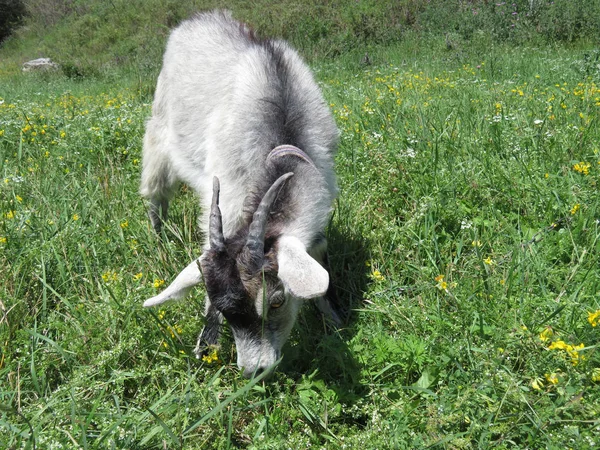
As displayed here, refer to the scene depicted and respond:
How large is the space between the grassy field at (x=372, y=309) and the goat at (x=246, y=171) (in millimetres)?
268

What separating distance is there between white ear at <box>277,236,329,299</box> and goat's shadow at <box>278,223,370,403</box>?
0.58m

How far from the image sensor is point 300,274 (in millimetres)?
2055

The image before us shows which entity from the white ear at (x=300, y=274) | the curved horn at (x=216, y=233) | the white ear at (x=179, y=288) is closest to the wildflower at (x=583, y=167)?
the white ear at (x=300, y=274)

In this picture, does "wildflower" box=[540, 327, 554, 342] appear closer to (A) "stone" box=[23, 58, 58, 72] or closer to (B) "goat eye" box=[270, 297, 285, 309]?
(B) "goat eye" box=[270, 297, 285, 309]

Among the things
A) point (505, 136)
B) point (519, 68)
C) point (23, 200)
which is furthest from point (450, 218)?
point (519, 68)

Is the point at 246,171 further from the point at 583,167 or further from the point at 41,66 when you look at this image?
the point at 41,66

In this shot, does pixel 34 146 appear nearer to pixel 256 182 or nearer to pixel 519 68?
pixel 256 182

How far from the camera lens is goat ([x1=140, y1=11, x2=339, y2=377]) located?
Answer: 7.31ft

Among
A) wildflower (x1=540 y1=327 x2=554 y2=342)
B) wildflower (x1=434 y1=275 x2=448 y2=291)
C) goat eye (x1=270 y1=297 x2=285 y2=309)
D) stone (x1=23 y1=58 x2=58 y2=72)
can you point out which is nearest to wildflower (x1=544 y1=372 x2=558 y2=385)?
wildflower (x1=540 y1=327 x2=554 y2=342)

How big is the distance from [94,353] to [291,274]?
46.5 inches

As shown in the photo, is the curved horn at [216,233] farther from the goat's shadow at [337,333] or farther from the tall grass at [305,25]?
the tall grass at [305,25]

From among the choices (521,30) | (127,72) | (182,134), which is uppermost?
(182,134)

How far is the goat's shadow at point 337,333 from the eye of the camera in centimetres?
248

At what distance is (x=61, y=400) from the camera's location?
2.15 m
